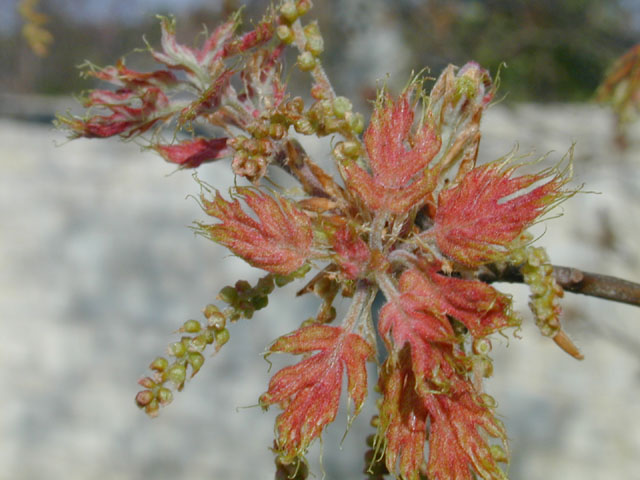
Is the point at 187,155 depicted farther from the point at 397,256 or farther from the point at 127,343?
the point at 127,343

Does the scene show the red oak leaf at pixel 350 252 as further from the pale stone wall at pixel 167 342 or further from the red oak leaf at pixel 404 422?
the pale stone wall at pixel 167 342

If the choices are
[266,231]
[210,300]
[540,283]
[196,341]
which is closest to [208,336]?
[196,341]

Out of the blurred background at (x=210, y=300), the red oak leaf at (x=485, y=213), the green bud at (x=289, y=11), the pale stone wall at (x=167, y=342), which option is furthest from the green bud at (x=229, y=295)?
the pale stone wall at (x=167, y=342)

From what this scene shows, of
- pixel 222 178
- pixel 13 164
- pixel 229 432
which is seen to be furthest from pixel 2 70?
pixel 229 432

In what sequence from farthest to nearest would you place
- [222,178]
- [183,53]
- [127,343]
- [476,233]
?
[222,178], [127,343], [183,53], [476,233]

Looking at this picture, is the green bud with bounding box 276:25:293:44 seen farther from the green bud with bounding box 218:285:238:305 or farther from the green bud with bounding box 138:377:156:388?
the green bud with bounding box 138:377:156:388

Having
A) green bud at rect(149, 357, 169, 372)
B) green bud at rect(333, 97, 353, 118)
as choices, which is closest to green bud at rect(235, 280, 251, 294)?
green bud at rect(149, 357, 169, 372)
